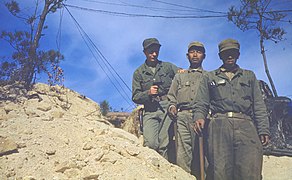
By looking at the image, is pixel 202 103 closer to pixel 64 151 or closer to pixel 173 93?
pixel 173 93

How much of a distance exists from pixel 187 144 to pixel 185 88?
0.90 m

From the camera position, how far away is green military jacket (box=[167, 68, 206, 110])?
4781 millimetres

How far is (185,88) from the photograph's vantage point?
486 cm

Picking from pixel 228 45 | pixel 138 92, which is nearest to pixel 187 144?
pixel 138 92

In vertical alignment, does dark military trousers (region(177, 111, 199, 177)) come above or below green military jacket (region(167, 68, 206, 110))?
below

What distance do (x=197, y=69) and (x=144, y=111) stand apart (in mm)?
1200

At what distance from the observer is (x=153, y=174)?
12.6 ft

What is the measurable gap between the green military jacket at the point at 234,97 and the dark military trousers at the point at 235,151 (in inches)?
5.7

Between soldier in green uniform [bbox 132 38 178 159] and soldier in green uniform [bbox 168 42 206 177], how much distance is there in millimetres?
363

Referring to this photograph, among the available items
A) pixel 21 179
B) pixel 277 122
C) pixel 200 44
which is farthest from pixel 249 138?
pixel 277 122

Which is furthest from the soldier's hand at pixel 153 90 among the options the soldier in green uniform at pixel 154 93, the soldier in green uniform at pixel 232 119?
the soldier in green uniform at pixel 232 119

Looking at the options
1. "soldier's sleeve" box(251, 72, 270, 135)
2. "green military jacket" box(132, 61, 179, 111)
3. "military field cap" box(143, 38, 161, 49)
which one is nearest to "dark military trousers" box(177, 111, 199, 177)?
"green military jacket" box(132, 61, 179, 111)

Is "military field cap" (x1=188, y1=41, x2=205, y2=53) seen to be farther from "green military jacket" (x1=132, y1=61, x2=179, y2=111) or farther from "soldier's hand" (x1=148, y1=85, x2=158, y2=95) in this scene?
"soldier's hand" (x1=148, y1=85, x2=158, y2=95)

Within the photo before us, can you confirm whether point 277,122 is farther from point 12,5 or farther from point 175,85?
point 12,5
